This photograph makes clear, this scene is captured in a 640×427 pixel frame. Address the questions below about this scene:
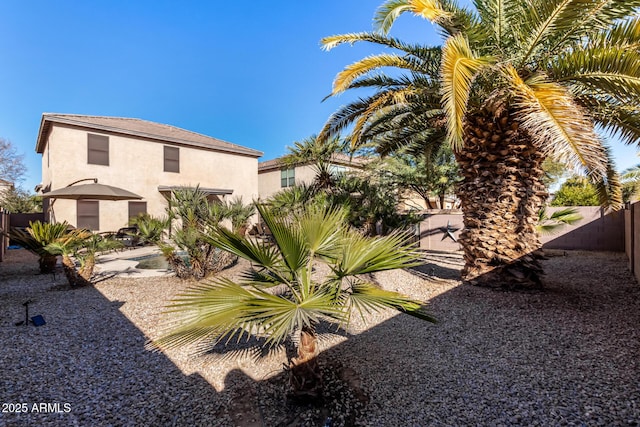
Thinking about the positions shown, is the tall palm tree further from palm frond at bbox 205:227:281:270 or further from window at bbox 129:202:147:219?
window at bbox 129:202:147:219

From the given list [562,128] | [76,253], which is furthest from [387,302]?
[76,253]

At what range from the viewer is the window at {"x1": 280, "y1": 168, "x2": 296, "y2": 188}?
71.6ft

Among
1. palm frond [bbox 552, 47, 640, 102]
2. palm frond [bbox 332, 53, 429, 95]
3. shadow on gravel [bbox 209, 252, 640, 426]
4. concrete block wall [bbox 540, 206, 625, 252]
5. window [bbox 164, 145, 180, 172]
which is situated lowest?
shadow on gravel [bbox 209, 252, 640, 426]

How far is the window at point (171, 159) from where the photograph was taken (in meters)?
16.8

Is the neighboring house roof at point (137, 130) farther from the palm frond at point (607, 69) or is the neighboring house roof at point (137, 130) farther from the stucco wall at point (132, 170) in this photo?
the palm frond at point (607, 69)

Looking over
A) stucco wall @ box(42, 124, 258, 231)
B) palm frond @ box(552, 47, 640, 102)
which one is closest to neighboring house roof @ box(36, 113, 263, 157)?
stucco wall @ box(42, 124, 258, 231)

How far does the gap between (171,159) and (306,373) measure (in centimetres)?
1752

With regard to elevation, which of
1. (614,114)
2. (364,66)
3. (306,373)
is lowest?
(306,373)

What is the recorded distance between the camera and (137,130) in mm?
15656

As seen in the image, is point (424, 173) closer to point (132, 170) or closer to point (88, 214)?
point (132, 170)

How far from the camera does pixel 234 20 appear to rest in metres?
12.1

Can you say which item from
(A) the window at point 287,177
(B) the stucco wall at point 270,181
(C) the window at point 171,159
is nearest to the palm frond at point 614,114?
(B) the stucco wall at point 270,181

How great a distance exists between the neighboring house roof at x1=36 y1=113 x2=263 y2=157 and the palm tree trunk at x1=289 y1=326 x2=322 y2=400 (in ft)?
54.8

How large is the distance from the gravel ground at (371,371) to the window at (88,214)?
33.2 feet
